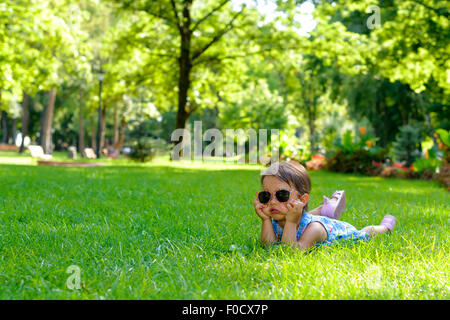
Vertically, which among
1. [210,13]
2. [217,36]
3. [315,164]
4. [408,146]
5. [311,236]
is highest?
[210,13]

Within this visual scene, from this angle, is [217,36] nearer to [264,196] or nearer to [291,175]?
[291,175]

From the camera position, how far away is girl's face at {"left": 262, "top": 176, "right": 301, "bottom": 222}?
338 cm

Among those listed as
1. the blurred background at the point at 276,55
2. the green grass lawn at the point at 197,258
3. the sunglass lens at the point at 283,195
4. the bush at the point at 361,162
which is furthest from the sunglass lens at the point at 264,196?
the bush at the point at 361,162

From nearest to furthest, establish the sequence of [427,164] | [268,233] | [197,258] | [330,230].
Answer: [197,258]
[268,233]
[330,230]
[427,164]

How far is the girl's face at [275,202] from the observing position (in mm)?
3377

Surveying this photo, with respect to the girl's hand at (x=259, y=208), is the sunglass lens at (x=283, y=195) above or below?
above

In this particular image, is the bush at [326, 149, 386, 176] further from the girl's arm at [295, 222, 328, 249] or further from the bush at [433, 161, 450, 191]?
the girl's arm at [295, 222, 328, 249]

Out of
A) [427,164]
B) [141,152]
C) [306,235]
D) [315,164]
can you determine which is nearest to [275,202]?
[306,235]

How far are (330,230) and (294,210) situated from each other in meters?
0.58

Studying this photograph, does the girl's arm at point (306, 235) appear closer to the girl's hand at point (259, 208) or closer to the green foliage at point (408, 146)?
the girl's hand at point (259, 208)

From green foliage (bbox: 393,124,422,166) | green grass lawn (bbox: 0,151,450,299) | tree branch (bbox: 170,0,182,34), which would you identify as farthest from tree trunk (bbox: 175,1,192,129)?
green grass lawn (bbox: 0,151,450,299)

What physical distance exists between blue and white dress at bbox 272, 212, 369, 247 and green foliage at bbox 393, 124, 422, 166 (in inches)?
534

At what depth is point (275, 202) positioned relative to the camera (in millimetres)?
3400
